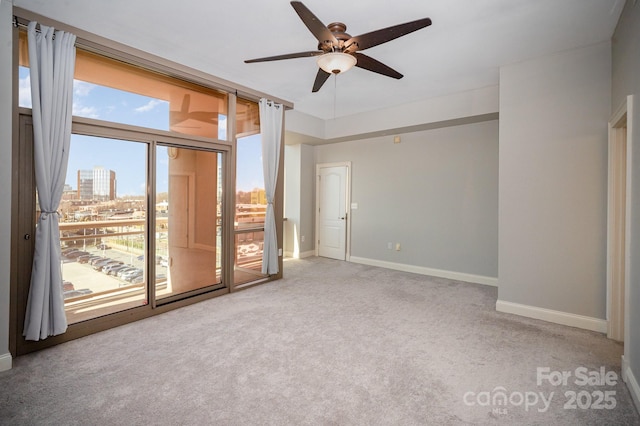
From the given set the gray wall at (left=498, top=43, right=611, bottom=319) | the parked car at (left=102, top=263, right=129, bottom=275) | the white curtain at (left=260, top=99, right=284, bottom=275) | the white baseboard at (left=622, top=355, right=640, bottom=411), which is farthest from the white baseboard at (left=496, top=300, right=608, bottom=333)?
the parked car at (left=102, top=263, right=129, bottom=275)

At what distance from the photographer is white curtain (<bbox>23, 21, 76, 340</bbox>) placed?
97.3 inches

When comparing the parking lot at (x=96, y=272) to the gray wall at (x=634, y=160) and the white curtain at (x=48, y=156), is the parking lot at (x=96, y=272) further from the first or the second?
the gray wall at (x=634, y=160)

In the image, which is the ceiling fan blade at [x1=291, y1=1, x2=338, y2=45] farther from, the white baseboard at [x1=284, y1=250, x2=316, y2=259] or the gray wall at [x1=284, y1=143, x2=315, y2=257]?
the white baseboard at [x1=284, y1=250, x2=316, y2=259]

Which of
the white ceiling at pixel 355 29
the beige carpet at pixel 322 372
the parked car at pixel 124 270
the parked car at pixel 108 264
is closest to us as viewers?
the beige carpet at pixel 322 372

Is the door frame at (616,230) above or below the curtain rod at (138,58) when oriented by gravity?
below

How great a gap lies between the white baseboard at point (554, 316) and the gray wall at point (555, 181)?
0.05 meters

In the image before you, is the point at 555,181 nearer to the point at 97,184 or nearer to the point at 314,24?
the point at 314,24

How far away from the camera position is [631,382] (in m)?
2.05

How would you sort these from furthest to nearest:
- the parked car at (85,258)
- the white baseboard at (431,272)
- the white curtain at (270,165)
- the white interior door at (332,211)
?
the white interior door at (332,211), the white baseboard at (431,272), the white curtain at (270,165), the parked car at (85,258)

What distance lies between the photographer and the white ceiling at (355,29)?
249 cm

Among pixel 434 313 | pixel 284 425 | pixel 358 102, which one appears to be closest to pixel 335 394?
pixel 284 425

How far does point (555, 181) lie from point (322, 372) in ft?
10.3

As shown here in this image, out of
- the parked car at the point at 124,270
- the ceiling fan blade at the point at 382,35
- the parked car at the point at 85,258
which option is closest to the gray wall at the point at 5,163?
the parked car at the point at 85,258

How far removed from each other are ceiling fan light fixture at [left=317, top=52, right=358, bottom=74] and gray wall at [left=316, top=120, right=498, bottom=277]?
3.21m
